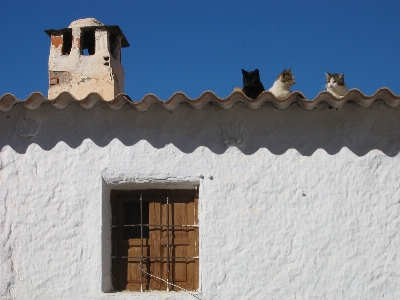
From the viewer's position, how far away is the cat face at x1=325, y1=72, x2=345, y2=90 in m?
6.02

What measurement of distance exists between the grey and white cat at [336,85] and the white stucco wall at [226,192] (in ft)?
2.69

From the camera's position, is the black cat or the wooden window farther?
the black cat

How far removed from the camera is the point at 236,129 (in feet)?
17.0

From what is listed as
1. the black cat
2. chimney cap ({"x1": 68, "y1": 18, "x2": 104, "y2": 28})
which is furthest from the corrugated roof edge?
chimney cap ({"x1": 68, "y1": 18, "x2": 104, "y2": 28})

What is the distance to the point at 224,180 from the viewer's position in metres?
5.09

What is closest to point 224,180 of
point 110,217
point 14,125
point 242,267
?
point 242,267

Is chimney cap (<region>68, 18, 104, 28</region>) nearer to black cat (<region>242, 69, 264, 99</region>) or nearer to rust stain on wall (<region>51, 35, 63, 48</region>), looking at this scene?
rust stain on wall (<region>51, 35, 63, 48</region>)

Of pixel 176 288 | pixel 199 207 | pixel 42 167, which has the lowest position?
pixel 176 288

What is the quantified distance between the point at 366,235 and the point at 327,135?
0.91 metres

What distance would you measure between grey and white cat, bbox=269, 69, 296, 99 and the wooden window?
132cm

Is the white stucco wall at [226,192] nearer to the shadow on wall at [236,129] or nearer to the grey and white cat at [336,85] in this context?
the shadow on wall at [236,129]

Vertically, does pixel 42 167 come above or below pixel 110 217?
above

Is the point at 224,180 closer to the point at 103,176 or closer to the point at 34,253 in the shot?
the point at 103,176

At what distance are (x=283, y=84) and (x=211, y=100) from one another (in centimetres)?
112
